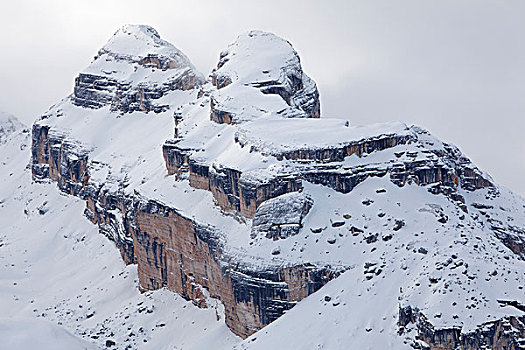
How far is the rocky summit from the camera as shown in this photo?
11206cm

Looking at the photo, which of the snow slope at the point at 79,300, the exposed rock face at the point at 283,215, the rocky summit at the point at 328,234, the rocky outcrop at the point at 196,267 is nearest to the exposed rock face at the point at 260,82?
the rocky summit at the point at 328,234

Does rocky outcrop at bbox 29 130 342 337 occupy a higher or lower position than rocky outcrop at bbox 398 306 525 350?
lower

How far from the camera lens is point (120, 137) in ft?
655

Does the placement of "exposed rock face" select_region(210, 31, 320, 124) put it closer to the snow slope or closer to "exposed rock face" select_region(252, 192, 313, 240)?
"exposed rock face" select_region(252, 192, 313, 240)

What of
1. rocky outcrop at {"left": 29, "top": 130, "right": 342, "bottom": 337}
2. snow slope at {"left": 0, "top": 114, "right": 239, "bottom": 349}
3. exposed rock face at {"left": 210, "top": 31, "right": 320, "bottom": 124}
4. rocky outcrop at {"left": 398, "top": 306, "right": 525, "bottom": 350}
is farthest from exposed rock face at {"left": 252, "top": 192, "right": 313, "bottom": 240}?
exposed rock face at {"left": 210, "top": 31, "right": 320, "bottom": 124}

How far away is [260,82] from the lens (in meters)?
164

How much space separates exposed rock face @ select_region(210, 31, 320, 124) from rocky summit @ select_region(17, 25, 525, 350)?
0.56 meters

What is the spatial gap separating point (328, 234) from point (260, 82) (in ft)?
141

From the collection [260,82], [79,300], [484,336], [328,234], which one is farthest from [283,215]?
[79,300]

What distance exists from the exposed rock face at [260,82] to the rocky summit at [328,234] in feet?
1.83

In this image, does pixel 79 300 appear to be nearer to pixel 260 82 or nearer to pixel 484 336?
pixel 260 82

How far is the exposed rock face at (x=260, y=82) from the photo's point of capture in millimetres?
155500

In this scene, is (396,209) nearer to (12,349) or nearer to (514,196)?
(514,196)

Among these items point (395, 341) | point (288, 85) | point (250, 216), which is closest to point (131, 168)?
point (288, 85)
